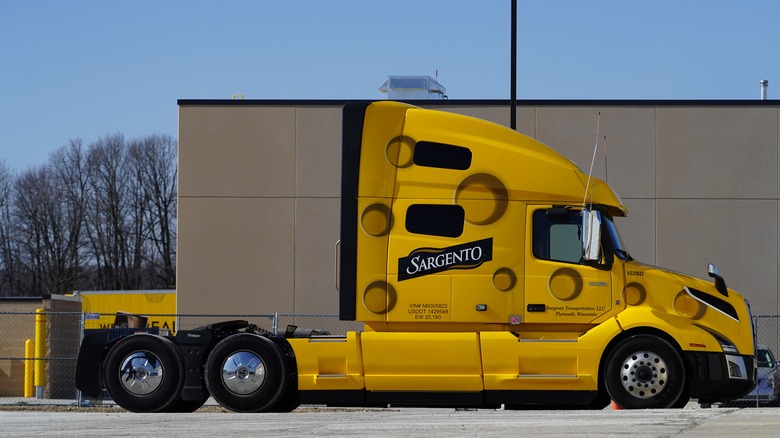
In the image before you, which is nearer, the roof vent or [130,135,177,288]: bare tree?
the roof vent

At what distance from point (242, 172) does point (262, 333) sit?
13.2 meters

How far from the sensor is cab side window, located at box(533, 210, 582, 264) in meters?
14.8

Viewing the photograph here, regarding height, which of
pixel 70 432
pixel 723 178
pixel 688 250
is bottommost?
pixel 70 432

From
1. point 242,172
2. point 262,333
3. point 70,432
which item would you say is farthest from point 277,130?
point 70,432

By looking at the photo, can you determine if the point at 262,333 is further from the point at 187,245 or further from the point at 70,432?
the point at 187,245

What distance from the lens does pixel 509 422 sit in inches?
491

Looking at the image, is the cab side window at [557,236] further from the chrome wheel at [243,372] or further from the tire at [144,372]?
the tire at [144,372]

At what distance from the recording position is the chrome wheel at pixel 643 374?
14.6 metres

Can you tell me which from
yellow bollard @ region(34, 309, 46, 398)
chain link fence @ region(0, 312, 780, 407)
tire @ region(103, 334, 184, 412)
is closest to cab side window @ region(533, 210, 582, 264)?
tire @ region(103, 334, 184, 412)

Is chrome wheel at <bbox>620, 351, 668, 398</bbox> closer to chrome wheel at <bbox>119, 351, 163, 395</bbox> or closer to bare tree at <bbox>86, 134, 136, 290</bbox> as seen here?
chrome wheel at <bbox>119, 351, 163, 395</bbox>

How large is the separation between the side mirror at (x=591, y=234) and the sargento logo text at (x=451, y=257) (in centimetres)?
116

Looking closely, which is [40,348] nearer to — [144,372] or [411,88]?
[411,88]

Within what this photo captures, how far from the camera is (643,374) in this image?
14.6 m

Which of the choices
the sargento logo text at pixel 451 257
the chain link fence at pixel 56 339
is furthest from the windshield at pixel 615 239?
the chain link fence at pixel 56 339
